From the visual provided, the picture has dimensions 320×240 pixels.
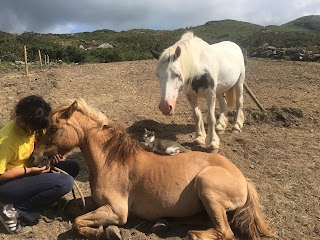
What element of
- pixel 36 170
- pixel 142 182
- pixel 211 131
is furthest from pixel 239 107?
pixel 36 170

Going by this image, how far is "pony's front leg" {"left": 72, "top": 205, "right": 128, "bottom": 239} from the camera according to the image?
145 inches

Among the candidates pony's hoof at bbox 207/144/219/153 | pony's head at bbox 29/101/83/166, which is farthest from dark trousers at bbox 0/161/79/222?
pony's hoof at bbox 207/144/219/153

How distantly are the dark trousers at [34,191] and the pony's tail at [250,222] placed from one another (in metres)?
1.82

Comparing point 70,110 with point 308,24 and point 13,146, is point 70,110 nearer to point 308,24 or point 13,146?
point 13,146

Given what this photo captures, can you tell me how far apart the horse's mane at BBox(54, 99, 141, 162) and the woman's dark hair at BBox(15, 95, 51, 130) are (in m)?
0.43

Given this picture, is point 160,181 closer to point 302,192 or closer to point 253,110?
point 302,192

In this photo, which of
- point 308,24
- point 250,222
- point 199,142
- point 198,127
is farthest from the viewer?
point 308,24

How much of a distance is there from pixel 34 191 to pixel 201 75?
3549 millimetres

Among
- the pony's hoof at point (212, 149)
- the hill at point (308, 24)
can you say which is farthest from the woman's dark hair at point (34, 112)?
the hill at point (308, 24)

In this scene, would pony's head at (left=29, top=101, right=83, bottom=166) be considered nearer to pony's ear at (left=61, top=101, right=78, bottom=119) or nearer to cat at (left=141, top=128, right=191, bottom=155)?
pony's ear at (left=61, top=101, right=78, bottom=119)

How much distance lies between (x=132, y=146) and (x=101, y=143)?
13.2 inches

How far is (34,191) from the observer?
3.99 m

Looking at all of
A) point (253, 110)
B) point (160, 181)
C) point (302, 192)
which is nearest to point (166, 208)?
point (160, 181)

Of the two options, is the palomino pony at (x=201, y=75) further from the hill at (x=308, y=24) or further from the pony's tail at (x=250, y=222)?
the hill at (x=308, y=24)
